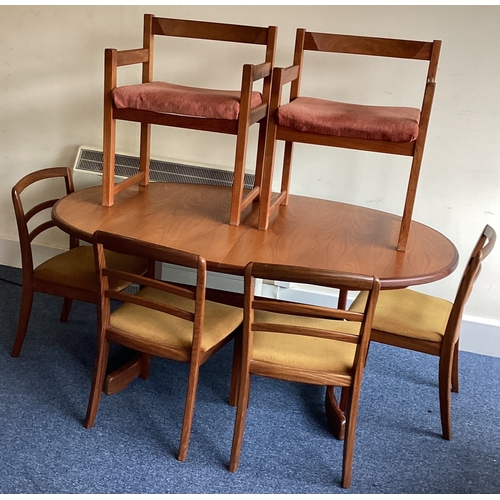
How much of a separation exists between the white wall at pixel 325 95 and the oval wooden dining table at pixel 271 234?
15.4 inches

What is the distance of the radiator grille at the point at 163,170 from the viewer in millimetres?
2914

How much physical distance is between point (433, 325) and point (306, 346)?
0.51 m

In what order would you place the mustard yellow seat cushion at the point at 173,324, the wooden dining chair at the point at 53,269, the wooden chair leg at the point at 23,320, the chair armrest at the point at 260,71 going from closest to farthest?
1. the mustard yellow seat cushion at the point at 173,324
2. the chair armrest at the point at 260,71
3. the wooden dining chair at the point at 53,269
4. the wooden chair leg at the point at 23,320

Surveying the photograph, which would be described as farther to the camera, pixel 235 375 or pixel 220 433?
pixel 235 375

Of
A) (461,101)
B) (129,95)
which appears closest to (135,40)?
(129,95)

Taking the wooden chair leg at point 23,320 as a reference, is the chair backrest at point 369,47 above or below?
above

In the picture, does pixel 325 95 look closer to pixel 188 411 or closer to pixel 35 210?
pixel 35 210

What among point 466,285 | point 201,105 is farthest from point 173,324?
point 466,285

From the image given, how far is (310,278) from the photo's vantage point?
67.3 inches

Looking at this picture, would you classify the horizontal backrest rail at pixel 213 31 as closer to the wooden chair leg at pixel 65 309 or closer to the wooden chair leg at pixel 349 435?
the wooden chair leg at pixel 65 309

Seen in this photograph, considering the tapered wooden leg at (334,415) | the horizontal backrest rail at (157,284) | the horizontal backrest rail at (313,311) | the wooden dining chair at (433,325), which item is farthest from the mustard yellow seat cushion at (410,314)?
the horizontal backrest rail at (157,284)

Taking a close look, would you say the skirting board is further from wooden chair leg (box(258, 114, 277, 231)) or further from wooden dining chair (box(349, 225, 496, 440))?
wooden chair leg (box(258, 114, 277, 231))

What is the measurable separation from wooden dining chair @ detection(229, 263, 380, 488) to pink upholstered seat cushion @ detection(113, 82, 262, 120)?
2.15 ft

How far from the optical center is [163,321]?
2.09 m
